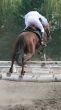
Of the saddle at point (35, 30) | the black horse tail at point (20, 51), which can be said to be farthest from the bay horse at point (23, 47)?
the saddle at point (35, 30)

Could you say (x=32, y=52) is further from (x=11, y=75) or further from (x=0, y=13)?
(x=0, y=13)

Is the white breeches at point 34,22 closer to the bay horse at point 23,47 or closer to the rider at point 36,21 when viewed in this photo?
the rider at point 36,21

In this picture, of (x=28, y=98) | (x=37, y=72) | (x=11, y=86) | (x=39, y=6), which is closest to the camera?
(x=28, y=98)

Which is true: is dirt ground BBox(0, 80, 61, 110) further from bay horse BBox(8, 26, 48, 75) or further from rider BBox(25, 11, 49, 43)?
rider BBox(25, 11, 49, 43)

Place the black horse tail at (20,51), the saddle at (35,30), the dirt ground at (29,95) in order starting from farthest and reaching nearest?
the saddle at (35,30) < the black horse tail at (20,51) < the dirt ground at (29,95)

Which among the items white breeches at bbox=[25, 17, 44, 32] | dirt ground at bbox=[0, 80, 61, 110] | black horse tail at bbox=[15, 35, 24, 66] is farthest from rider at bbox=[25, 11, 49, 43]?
dirt ground at bbox=[0, 80, 61, 110]

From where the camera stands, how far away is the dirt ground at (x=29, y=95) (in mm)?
7180

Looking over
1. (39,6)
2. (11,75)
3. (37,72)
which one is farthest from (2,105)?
(39,6)

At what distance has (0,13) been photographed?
22.6 meters

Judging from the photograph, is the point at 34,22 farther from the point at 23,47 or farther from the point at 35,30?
the point at 23,47

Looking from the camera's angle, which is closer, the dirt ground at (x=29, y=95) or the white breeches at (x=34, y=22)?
the dirt ground at (x=29, y=95)

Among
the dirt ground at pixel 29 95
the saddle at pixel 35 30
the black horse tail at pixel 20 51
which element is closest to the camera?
the dirt ground at pixel 29 95

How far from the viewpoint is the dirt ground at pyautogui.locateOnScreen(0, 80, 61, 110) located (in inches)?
283

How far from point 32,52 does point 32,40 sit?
0.28m
